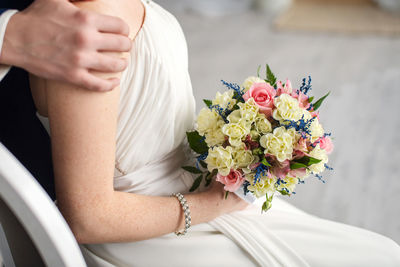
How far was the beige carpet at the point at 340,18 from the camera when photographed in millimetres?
4660

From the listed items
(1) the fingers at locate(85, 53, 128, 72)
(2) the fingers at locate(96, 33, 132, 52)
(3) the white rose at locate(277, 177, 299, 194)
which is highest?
(2) the fingers at locate(96, 33, 132, 52)

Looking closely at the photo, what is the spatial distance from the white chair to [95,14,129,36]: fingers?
0.90 feet

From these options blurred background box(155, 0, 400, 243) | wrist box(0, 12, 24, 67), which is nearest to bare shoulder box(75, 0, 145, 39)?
wrist box(0, 12, 24, 67)

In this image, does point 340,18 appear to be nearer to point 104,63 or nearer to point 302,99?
point 302,99

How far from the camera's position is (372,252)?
1035 millimetres

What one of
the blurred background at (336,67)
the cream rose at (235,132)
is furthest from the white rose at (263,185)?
the blurred background at (336,67)

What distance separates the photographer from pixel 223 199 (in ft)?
Answer: 3.52

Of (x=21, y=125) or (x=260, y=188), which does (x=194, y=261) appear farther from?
(x=21, y=125)

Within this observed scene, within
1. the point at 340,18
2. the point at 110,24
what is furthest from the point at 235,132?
the point at 340,18

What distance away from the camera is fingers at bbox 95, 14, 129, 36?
2.53 ft

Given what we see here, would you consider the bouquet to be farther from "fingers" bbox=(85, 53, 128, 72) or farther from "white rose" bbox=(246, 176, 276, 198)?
"fingers" bbox=(85, 53, 128, 72)

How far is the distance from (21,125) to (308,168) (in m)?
0.74

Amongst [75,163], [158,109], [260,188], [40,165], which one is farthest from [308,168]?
[40,165]

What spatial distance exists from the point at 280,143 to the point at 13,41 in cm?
58
